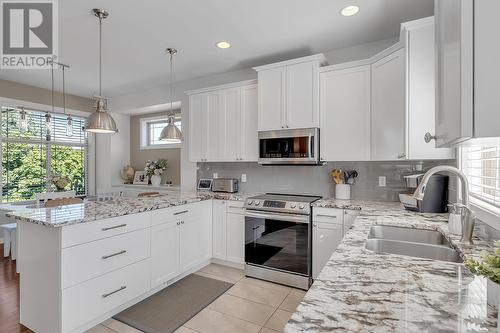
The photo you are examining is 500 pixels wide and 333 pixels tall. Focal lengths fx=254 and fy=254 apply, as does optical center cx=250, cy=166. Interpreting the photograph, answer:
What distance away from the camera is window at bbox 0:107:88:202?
4223 millimetres

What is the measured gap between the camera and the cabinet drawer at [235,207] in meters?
3.14

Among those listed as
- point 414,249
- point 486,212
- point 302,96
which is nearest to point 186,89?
point 302,96

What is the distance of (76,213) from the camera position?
203 cm

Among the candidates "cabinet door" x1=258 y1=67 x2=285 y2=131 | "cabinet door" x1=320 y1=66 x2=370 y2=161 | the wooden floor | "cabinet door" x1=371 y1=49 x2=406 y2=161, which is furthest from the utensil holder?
the wooden floor

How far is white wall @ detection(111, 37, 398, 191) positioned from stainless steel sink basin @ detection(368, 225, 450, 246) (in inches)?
83.2

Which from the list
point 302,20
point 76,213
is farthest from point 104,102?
point 302,20

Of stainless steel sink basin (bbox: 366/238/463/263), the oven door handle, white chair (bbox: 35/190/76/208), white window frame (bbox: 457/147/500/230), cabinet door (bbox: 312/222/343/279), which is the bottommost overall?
cabinet door (bbox: 312/222/343/279)

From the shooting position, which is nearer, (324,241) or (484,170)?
(484,170)

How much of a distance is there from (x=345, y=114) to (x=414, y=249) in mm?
1623

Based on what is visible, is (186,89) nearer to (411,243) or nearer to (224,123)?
(224,123)

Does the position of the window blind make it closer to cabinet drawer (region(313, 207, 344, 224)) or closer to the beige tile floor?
cabinet drawer (region(313, 207, 344, 224))

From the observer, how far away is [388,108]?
7.97 ft

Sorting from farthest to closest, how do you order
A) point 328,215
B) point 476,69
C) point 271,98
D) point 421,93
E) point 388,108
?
point 271,98, point 328,215, point 388,108, point 421,93, point 476,69

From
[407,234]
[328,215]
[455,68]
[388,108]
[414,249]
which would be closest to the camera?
[455,68]
